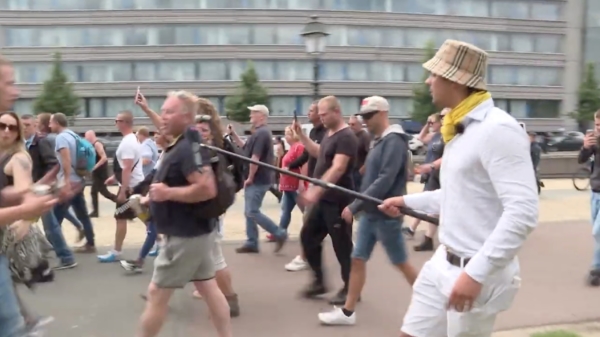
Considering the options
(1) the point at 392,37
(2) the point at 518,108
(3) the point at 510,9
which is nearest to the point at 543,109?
(2) the point at 518,108

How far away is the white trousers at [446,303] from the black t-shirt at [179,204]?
1.74 meters

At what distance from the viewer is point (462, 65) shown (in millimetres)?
3082

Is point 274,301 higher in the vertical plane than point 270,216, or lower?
higher

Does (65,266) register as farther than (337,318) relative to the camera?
Yes

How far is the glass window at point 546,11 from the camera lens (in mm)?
62188

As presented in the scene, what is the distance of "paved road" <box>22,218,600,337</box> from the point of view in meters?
5.68

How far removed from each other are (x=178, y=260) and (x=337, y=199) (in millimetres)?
1991

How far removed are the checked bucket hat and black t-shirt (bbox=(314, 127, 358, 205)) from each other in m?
2.94

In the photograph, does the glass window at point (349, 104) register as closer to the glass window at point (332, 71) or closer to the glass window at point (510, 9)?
the glass window at point (332, 71)

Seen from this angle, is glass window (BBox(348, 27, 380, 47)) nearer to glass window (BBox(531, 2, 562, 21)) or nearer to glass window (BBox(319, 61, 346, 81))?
glass window (BBox(319, 61, 346, 81))

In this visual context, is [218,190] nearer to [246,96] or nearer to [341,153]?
[341,153]

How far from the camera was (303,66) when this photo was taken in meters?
55.4

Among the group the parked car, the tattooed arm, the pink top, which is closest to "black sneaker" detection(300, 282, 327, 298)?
the pink top

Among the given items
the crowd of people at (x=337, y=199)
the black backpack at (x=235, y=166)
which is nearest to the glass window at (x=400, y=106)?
the crowd of people at (x=337, y=199)
